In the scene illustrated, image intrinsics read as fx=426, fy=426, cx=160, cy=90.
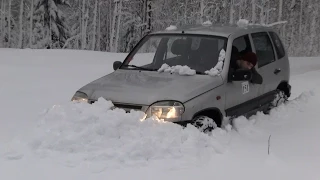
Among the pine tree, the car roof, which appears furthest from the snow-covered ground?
the pine tree

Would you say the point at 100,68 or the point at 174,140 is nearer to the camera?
the point at 174,140

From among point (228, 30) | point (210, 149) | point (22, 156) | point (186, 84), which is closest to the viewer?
point (22, 156)

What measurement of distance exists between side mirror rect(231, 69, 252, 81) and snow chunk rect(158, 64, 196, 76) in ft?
2.00

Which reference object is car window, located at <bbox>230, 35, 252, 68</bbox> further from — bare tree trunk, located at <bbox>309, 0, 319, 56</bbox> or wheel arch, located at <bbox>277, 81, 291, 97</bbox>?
bare tree trunk, located at <bbox>309, 0, 319, 56</bbox>

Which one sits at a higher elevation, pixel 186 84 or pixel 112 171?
pixel 186 84

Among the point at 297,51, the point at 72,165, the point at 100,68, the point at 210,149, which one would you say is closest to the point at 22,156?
the point at 72,165

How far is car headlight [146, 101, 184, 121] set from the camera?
17.3 ft

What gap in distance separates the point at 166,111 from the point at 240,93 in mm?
1657

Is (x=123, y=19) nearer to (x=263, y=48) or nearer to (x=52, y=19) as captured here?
(x=52, y=19)

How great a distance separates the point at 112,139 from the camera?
4.95 metres

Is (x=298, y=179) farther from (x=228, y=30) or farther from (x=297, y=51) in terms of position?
(x=297, y=51)

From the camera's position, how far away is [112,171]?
451 cm

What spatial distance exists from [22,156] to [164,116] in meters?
1.73

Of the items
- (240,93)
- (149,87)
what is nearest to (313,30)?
(240,93)
